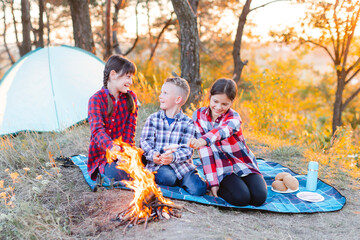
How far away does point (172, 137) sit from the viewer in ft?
10.9

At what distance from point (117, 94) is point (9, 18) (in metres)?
15.3

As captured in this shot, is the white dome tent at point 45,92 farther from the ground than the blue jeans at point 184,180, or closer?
farther from the ground

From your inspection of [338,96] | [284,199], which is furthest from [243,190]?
[338,96]

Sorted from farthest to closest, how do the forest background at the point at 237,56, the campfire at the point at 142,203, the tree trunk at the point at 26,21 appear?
the tree trunk at the point at 26,21
the forest background at the point at 237,56
the campfire at the point at 142,203

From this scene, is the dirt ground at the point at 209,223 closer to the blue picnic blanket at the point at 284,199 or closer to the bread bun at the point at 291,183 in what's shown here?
the blue picnic blanket at the point at 284,199

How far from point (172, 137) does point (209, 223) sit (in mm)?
1108

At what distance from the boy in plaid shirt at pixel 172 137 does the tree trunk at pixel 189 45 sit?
103 inches

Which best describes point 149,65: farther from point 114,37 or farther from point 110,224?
point 110,224

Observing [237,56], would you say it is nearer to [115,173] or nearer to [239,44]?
[239,44]

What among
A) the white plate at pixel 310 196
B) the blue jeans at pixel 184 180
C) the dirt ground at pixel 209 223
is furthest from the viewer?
the white plate at pixel 310 196

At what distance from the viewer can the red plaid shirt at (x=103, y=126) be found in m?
3.07

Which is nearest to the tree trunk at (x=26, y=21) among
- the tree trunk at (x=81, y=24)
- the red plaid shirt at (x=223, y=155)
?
the tree trunk at (x=81, y=24)

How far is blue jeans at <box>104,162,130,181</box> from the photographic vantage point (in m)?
3.22

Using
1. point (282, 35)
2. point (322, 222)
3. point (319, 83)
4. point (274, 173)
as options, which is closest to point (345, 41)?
point (282, 35)
